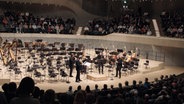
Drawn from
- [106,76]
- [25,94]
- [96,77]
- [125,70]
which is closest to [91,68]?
[106,76]

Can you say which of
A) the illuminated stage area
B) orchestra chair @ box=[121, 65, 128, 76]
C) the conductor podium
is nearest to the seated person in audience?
the illuminated stage area

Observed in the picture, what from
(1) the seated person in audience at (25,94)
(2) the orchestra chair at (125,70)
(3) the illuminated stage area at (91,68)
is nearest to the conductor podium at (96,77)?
(3) the illuminated stage area at (91,68)

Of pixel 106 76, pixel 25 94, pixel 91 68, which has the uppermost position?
pixel 25 94

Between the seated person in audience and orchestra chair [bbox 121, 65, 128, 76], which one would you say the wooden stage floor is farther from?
the seated person in audience

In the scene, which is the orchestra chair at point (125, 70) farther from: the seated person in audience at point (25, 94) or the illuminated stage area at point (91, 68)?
the seated person in audience at point (25, 94)

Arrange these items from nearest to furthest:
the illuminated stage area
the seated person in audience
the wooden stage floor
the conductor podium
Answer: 1. the seated person in audience
2. the wooden stage floor
3. the illuminated stage area
4. the conductor podium

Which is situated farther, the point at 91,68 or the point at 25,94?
the point at 91,68

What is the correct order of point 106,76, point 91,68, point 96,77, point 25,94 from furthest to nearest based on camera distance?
1. point 91,68
2. point 106,76
3. point 96,77
4. point 25,94

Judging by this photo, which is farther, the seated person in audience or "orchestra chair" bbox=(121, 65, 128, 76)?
"orchestra chair" bbox=(121, 65, 128, 76)

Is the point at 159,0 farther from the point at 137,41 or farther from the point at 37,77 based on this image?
the point at 37,77

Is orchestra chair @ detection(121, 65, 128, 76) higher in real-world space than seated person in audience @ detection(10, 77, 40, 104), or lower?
lower

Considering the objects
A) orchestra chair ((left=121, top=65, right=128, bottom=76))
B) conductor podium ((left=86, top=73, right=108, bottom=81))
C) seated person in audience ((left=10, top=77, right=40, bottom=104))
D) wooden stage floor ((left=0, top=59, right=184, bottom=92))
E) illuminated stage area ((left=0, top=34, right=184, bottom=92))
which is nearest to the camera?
seated person in audience ((left=10, top=77, right=40, bottom=104))

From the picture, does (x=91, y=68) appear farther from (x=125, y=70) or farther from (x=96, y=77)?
(x=125, y=70)

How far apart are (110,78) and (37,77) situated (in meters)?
3.59
